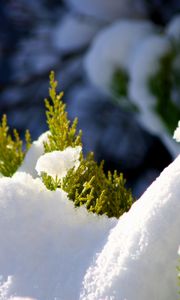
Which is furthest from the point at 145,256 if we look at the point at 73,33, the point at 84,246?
the point at 73,33

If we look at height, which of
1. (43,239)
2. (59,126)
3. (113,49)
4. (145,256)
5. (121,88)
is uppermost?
(113,49)

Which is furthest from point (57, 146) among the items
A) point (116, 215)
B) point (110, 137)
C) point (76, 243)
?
point (110, 137)

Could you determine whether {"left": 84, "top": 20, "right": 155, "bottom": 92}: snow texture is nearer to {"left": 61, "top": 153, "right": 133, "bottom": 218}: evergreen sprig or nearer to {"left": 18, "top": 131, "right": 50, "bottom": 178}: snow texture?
{"left": 18, "top": 131, "right": 50, "bottom": 178}: snow texture

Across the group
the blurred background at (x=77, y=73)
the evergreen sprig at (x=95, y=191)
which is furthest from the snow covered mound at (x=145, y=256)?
the blurred background at (x=77, y=73)

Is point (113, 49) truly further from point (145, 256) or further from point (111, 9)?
point (145, 256)

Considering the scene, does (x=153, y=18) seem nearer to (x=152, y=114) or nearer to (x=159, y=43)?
(x=159, y=43)

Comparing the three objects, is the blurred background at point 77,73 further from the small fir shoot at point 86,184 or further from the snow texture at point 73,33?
the small fir shoot at point 86,184
